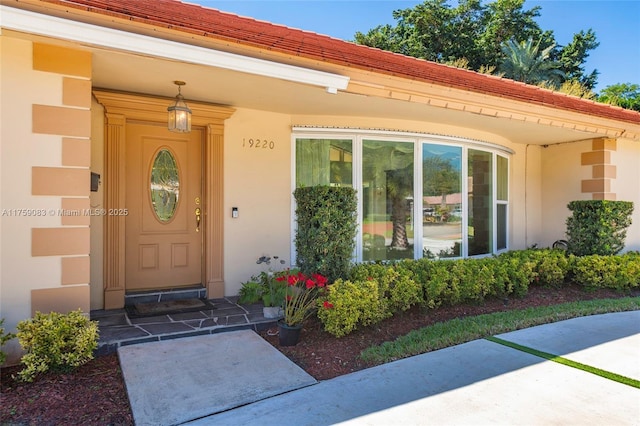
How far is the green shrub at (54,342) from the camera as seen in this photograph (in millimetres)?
3434

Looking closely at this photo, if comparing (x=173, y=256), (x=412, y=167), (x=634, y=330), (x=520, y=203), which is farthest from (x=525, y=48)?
(x=173, y=256)

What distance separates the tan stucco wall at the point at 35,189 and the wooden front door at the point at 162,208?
1767 millimetres

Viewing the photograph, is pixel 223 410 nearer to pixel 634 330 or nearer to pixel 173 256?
pixel 173 256

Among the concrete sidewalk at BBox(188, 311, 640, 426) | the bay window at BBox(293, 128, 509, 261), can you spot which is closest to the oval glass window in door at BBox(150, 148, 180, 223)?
the bay window at BBox(293, 128, 509, 261)

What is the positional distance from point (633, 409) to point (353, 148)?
15.7 feet

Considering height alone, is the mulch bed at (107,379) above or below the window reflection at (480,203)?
below

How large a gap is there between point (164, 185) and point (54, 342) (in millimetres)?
2942

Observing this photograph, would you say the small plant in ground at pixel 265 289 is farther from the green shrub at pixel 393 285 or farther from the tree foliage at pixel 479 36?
the tree foliage at pixel 479 36

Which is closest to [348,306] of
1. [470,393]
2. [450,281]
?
[470,393]

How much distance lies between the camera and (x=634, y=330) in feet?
16.3

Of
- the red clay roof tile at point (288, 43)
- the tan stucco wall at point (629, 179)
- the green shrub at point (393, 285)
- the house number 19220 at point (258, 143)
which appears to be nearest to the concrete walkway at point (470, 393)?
the green shrub at point (393, 285)

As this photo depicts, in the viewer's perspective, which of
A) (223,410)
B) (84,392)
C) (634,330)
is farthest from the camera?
(634,330)

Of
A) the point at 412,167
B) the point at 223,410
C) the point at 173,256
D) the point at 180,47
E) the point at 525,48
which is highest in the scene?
the point at 525,48

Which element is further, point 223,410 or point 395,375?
point 395,375
